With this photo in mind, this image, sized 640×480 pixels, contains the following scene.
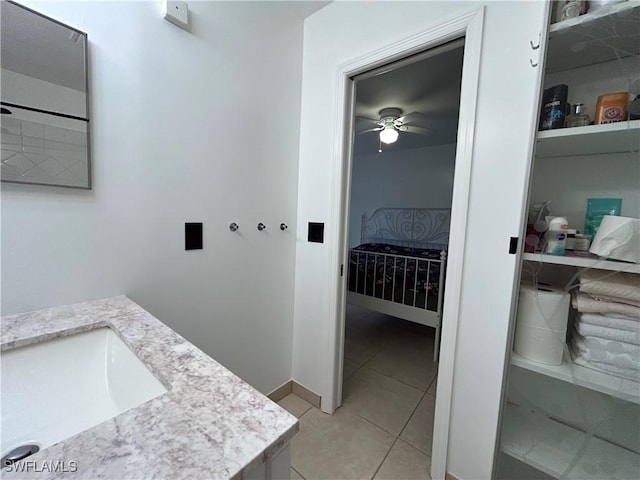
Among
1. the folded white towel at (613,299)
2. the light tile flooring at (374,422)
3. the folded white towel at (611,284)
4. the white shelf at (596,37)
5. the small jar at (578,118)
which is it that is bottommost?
the light tile flooring at (374,422)

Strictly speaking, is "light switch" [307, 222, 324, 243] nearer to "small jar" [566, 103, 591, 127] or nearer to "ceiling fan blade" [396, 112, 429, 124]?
"small jar" [566, 103, 591, 127]

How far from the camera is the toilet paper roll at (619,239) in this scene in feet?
2.44

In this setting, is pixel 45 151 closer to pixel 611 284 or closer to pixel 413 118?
pixel 611 284

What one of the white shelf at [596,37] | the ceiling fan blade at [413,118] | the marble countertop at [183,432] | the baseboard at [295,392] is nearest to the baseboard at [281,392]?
the baseboard at [295,392]

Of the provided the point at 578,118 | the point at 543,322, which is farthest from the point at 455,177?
the point at 543,322

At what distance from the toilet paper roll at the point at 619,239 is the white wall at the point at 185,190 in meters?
1.39

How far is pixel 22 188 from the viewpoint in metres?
0.79

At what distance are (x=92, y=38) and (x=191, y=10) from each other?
1.55ft

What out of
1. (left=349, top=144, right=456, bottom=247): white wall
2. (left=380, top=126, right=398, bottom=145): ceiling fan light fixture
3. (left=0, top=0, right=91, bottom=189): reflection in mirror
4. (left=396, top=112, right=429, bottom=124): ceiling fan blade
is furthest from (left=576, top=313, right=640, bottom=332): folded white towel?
(left=349, top=144, right=456, bottom=247): white wall

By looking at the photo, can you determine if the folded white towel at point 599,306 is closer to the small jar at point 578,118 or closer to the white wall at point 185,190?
the small jar at point 578,118

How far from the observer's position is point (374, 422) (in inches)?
61.9

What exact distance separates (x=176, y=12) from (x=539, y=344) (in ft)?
6.34

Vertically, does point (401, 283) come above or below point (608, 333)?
below

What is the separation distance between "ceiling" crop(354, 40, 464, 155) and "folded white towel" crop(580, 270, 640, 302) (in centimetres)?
109
